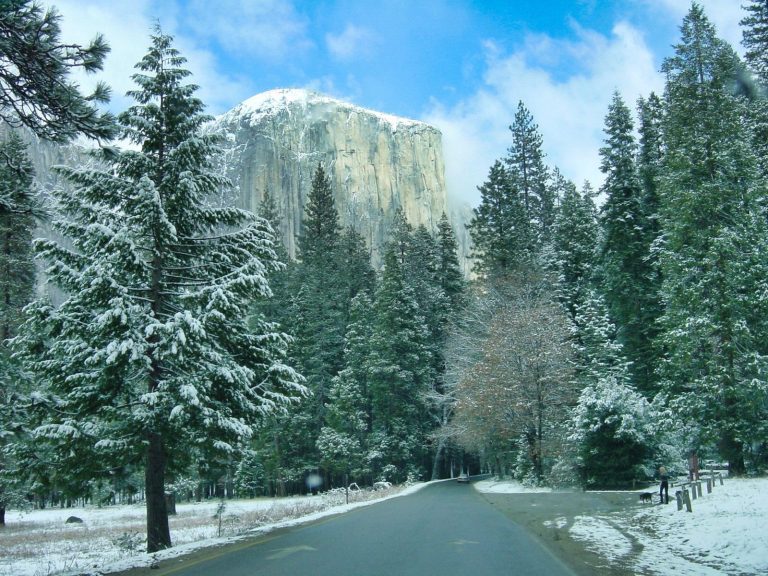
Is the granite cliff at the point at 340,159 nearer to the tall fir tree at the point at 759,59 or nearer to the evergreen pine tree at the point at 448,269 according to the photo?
the evergreen pine tree at the point at 448,269

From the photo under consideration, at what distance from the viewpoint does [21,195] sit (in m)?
8.34

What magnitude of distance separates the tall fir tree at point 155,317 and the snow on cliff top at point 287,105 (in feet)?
430

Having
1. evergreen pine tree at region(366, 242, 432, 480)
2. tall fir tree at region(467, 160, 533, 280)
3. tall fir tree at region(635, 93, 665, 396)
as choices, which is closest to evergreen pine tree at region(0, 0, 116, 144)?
tall fir tree at region(635, 93, 665, 396)

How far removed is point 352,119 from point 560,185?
82.2 meters

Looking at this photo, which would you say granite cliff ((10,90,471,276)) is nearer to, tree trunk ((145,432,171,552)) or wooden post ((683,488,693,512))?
wooden post ((683,488,693,512))

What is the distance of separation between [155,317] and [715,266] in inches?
863

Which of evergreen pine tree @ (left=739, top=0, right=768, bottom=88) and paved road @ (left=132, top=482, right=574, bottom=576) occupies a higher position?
evergreen pine tree @ (left=739, top=0, right=768, bottom=88)

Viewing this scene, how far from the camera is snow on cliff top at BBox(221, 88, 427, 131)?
143m

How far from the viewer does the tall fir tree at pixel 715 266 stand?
23.6 metres

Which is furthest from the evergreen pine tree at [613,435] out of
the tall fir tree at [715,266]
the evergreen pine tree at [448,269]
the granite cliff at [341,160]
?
the granite cliff at [341,160]

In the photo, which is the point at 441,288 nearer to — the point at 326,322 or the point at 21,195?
the point at 326,322

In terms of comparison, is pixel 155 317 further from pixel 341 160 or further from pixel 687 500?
pixel 341 160

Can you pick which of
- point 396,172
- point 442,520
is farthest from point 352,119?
point 442,520

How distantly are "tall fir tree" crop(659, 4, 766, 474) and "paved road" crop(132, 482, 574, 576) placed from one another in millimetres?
12921
